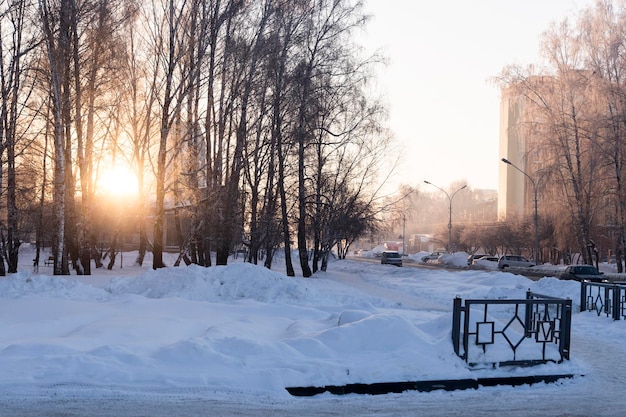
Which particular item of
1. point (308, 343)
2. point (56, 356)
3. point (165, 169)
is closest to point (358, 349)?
point (308, 343)

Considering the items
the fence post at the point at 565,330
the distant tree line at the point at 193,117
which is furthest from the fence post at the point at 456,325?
the distant tree line at the point at 193,117

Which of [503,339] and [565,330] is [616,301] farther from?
[503,339]

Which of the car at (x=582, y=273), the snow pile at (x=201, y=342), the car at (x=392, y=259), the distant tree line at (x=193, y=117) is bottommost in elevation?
the car at (x=392, y=259)

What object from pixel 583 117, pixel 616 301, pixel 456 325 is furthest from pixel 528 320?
pixel 583 117

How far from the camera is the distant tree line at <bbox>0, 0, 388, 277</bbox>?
939 inches

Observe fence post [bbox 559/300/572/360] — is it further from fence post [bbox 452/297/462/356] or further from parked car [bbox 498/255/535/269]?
parked car [bbox 498/255/535/269]

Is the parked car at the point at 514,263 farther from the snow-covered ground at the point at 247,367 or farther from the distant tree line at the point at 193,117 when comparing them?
the snow-covered ground at the point at 247,367

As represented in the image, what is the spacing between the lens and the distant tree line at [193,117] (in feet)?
78.2

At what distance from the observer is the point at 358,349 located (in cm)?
966

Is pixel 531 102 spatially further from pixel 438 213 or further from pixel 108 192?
pixel 438 213

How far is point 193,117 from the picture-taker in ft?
91.2

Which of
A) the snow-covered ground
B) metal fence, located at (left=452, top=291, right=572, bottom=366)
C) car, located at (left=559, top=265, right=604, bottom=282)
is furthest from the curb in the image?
car, located at (left=559, top=265, right=604, bottom=282)

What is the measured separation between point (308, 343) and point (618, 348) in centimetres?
660

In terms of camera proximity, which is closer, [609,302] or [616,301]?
[616,301]
